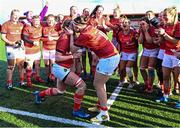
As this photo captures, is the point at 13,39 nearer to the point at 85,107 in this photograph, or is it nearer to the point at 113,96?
the point at 85,107

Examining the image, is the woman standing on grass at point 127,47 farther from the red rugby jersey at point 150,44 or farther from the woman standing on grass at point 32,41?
the woman standing on grass at point 32,41

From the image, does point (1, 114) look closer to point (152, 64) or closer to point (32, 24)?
point (32, 24)

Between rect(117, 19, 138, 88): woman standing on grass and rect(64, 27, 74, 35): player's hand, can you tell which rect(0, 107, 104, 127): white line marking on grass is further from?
rect(117, 19, 138, 88): woman standing on grass

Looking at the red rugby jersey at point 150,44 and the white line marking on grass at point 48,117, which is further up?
the red rugby jersey at point 150,44

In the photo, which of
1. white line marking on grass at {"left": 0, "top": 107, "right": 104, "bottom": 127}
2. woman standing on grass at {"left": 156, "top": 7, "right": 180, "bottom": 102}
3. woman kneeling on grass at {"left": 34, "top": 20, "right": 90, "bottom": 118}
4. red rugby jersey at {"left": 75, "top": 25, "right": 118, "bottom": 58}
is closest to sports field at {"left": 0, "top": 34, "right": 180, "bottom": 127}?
white line marking on grass at {"left": 0, "top": 107, "right": 104, "bottom": 127}

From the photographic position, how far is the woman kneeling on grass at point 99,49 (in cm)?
625

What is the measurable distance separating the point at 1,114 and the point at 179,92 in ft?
14.2

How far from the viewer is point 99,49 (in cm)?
645

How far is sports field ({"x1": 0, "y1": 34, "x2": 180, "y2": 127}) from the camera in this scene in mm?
6551

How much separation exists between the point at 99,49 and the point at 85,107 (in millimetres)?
1693

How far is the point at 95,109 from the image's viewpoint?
23.9 ft

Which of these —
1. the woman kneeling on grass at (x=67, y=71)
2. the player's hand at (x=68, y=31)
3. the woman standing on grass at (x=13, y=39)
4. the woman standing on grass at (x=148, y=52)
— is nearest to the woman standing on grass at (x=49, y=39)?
the woman standing on grass at (x=13, y=39)

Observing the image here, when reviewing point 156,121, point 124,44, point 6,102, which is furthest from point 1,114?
point 124,44

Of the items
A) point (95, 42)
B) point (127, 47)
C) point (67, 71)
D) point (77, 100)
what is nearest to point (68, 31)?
point (95, 42)
